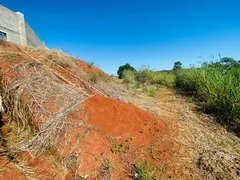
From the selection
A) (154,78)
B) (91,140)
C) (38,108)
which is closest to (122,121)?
(91,140)

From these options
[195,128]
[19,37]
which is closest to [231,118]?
[195,128]

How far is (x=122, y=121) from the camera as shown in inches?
98.0

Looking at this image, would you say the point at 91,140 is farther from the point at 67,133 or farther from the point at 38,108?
the point at 38,108

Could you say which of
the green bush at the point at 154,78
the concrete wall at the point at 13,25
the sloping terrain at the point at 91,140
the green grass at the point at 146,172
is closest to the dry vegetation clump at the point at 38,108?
the sloping terrain at the point at 91,140

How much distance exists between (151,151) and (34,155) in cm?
147

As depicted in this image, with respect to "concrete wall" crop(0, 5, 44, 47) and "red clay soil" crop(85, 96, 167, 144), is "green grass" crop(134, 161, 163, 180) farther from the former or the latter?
"concrete wall" crop(0, 5, 44, 47)

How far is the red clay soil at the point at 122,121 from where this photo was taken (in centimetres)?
230

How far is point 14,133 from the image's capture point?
2.12 meters

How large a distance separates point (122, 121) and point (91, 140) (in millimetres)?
625

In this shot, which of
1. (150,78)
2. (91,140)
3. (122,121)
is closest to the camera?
(91,140)

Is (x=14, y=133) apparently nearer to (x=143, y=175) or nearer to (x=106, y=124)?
(x=106, y=124)

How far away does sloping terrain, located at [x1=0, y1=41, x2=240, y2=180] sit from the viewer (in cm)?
172

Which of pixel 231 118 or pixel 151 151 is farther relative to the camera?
pixel 231 118

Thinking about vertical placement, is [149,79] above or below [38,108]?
above
